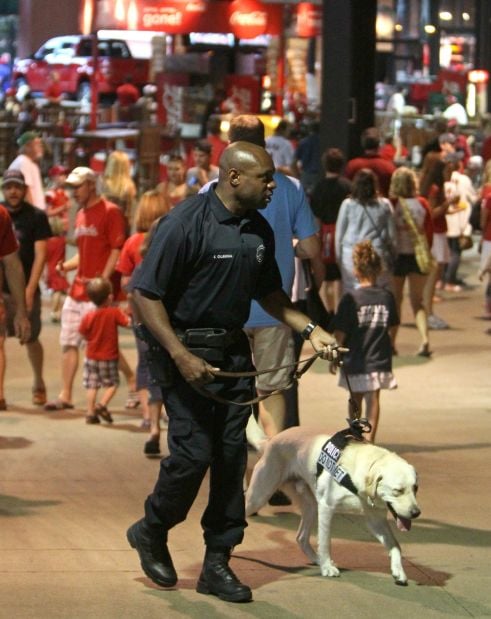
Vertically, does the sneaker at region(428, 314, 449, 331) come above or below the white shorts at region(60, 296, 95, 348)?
below

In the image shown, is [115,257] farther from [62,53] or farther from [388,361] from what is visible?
[62,53]

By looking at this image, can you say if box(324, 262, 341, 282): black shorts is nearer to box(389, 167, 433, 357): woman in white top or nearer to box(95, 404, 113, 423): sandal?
box(389, 167, 433, 357): woman in white top

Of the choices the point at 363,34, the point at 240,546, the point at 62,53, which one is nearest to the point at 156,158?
the point at 363,34

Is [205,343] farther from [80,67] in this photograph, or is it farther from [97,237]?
[80,67]

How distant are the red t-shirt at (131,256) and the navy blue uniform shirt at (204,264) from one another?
4.08 metres

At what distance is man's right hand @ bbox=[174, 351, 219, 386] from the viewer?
19.9ft

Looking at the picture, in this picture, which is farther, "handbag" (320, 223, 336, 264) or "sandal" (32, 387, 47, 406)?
"handbag" (320, 223, 336, 264)

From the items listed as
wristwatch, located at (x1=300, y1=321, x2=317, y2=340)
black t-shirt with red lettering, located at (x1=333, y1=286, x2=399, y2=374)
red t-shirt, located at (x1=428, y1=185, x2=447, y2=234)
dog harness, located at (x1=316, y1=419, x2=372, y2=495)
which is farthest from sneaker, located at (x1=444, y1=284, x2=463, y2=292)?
wristwatch, located at (x1=300, y1=321, x2=317, y2=340)

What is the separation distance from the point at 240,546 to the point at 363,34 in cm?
1037

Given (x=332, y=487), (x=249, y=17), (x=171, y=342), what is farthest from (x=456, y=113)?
(x=171, y=342)

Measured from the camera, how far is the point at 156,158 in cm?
2875

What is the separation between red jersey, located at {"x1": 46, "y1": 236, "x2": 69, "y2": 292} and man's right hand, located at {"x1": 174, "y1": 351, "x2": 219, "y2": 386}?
9.18m

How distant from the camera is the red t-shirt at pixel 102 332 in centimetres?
1076

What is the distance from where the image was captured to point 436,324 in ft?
50.4
